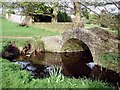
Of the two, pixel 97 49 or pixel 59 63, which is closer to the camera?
pixel 97 49

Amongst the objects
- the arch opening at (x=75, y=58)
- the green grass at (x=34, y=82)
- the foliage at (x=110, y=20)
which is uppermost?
the foliage at (x=110, y=20)

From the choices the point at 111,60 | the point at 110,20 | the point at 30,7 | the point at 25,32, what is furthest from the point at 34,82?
the point at 30,7

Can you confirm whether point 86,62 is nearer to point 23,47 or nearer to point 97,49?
point 97,49

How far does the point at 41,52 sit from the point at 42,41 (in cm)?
81

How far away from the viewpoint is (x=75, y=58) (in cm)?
1911

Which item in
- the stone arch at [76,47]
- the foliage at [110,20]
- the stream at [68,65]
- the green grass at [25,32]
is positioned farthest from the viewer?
the green grass at [25,32]

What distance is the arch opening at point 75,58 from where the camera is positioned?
15045 mm

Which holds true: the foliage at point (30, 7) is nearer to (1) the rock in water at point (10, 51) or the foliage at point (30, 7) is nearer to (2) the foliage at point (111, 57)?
(1) the rock in water at point (10, 51)

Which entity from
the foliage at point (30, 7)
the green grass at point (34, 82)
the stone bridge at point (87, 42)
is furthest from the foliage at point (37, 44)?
the green grass at point (34, 82)

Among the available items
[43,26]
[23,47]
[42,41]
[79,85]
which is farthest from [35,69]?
[43,26]

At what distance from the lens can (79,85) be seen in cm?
856

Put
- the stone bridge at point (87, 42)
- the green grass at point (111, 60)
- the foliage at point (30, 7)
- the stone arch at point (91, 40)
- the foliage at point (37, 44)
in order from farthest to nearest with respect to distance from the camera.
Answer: the foliage at point (30, 7) → the foliage at point (37, 44) → the stone arch at point (91, 40) → the stone bridge at point (87, 42) → the green grass at point (111, 60)

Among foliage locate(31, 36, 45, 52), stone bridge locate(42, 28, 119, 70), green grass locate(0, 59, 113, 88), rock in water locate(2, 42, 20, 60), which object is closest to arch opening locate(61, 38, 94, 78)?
stone bridge locate(42, 28, 119, 70)

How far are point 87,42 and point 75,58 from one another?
264 centimetres
